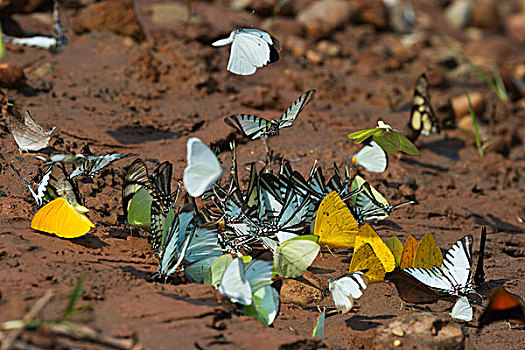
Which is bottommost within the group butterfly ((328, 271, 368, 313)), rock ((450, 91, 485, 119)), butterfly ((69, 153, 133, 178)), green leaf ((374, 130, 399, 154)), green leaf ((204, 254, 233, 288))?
rock ((450, 91, 485, 119))

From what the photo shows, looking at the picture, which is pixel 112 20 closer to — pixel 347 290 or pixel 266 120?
pixel 266 120

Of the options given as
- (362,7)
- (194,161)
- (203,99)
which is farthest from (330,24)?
(194,161)

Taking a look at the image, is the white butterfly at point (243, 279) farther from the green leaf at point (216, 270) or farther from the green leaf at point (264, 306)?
the green leaf at point (216, 270)

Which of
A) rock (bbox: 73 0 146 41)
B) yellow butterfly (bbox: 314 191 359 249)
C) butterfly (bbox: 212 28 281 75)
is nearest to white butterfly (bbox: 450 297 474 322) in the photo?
yellow butterfly (bbox: 314 191 359 249)

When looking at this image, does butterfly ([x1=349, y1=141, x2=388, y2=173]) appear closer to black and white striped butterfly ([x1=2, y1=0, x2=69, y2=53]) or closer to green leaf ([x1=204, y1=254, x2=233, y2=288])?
green leaf ([x1=204, y1=254, x2=233, y2=288])

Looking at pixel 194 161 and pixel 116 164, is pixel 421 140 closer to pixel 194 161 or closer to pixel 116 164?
pixel 116 164
